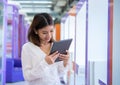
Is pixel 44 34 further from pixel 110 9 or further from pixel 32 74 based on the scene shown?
pixel 110 9

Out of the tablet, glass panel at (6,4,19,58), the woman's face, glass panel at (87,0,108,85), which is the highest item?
the woman's face

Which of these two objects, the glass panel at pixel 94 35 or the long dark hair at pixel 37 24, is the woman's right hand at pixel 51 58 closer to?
the long dark hair at pixel 37 24

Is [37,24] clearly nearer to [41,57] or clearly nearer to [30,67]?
[41,57]

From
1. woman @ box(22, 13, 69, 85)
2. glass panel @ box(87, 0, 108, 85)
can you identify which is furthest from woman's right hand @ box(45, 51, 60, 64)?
glass panel @ box(87, 0, 108, 85)

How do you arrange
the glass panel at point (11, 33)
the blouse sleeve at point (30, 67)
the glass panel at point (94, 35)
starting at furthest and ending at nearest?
the glass panel at point (11, 33), the glass panel at point (94, 35), the blouse sleeve at point (30, 67)

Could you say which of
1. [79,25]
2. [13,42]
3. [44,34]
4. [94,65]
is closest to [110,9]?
[44,34]

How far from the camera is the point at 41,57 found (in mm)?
2787

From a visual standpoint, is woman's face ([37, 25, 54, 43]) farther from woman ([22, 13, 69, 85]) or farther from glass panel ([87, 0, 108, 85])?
glass panel ([87, 0, 108, 85])

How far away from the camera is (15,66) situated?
1153 cm

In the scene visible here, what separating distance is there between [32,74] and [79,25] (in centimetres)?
489

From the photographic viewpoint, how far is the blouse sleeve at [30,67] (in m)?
2.69

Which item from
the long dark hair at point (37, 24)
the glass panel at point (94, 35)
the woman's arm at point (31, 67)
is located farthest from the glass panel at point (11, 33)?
the woman's arm at point (31, 67)

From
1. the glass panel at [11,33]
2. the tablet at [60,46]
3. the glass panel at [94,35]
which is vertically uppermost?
the tablet at [60,46]

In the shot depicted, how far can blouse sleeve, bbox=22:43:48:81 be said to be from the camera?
2.69 m
